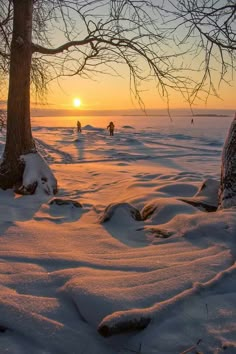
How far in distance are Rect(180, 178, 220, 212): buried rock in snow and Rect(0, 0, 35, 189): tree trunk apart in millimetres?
3276

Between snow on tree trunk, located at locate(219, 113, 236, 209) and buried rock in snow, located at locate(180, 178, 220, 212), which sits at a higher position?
snow on tree trunk, located at locate(219, 113, 236, 209)

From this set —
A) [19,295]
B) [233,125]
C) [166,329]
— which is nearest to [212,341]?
[166,329]

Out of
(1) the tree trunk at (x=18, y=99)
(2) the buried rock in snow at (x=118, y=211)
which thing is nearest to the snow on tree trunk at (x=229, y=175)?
(2) the buried rock in snow at (x=118, y=211)

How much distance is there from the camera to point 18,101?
662cm

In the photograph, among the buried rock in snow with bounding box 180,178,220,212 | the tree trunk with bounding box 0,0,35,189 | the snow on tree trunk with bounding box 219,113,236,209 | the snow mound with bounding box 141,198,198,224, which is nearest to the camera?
the snow mound with bounding box 141,198,198,224

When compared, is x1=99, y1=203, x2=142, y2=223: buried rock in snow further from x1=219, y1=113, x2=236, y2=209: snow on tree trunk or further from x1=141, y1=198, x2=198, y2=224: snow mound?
x1=219, y1=113, x2=236, y2=209: snow on tree trunk

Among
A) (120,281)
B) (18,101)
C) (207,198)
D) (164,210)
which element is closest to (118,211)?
(164,210)

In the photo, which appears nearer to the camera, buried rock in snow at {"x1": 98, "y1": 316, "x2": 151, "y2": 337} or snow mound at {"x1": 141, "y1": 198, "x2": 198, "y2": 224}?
buried rock in snow at {"x1": 98, "y1": 316, "x2": 151, "y2": 337}

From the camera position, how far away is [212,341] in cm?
199

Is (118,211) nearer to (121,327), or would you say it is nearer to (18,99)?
(121,327)

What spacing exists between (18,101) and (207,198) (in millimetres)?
3892

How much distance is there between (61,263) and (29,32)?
198 inches

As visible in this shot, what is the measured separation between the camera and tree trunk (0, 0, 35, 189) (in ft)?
21.1

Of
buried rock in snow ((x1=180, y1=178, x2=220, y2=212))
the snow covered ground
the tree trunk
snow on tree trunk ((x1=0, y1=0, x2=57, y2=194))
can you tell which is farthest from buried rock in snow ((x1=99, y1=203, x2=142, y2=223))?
the tree trunk
